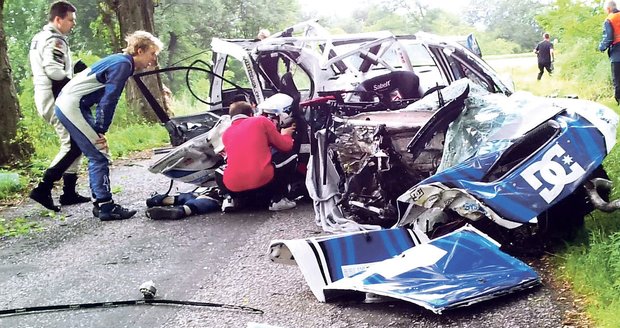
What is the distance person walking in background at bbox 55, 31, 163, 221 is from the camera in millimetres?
6844

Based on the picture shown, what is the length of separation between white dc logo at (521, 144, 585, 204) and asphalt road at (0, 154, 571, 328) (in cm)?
61

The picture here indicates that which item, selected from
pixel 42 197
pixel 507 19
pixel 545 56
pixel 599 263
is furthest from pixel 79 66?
pixel 507 19

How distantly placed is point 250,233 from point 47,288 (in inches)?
73.0

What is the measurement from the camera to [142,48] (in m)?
6.95

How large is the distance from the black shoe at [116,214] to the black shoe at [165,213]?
285mm

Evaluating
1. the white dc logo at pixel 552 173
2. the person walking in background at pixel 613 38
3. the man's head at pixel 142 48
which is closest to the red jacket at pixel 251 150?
the man's head at pixel 142 48

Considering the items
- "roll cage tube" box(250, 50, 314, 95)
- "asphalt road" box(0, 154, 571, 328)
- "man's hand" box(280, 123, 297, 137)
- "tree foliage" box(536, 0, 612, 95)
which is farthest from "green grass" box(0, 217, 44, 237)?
"tree foliage" box(536, 0, 612, 95)

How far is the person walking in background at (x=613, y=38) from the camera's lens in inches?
421

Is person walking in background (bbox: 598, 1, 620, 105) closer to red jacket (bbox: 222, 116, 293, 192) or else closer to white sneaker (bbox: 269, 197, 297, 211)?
white sneaker (bbox: 269, 197, 297, 211)

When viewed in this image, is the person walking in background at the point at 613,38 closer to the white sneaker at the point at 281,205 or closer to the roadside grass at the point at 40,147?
the white sneaker at the point at 281,205

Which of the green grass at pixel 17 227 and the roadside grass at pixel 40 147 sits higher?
the green grass at pixel 17 227

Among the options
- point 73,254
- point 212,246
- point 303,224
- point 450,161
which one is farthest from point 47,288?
point 450,161

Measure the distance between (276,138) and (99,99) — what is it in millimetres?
1903

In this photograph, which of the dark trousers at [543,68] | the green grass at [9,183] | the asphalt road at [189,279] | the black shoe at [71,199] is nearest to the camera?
the asphalt road at [189,279]
